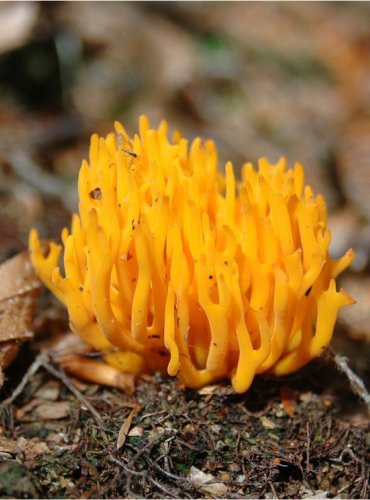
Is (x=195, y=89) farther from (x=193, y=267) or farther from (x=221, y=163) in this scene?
(x=193, y=267)

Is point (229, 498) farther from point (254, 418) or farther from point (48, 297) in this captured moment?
point (48, 297)

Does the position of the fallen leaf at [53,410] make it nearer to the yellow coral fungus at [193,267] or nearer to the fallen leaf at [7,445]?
the fallen leaf at [7,445]

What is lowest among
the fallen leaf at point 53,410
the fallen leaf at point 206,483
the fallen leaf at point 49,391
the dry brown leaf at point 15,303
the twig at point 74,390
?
the fallen leaf at point 206,483

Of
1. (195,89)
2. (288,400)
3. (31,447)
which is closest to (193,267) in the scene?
(288,400)

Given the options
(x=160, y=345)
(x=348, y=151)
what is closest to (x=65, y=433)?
(x=160, y=345)

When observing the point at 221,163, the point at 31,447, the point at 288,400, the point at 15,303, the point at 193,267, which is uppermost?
the point at 193,267

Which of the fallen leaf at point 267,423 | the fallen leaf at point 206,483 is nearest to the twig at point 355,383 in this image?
the fallen leaf at point 267,423

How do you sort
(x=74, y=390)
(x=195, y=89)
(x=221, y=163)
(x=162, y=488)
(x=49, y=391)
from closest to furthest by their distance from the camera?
(x=162, y=488)
(x=74, y=390)
(x=49, y=391)
(x=221, y=163)
(x=195, y=89)

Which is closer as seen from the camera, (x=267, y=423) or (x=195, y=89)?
(x=267, y=423)
